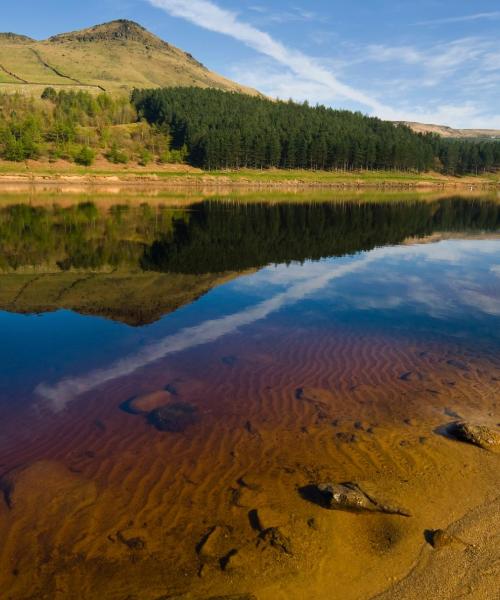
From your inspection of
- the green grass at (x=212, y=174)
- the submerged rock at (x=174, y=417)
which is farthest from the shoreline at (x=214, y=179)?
the submerged rock at (x=174, y=417)

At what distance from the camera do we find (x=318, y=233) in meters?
52.5

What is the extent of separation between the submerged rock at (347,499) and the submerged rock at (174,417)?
411 cm

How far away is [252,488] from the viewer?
10.1 metres

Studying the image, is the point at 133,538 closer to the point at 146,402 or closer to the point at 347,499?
the point at 347,499

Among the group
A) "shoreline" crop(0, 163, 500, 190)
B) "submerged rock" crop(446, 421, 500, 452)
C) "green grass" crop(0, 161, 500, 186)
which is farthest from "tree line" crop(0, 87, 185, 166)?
"submerged rock" crop(446, 421, 500, 452)

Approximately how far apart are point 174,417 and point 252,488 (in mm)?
3725

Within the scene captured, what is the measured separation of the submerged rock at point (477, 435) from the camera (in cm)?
1170

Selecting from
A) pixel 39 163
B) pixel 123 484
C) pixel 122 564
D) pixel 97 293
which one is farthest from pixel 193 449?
pixel 39 163

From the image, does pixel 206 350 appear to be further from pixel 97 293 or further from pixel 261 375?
pixel 97 293

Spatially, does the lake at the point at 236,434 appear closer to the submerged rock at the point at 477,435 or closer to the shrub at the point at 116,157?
the submerged rock at the point at 477,435

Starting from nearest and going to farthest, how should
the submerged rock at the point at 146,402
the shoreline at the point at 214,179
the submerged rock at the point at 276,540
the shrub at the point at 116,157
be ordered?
1. the submerged rock at the point at 276,540
2. the submerged rock at the point at 146,402
3. the shoreline at the point at 214,179
4. the shrub at the point at 116,157

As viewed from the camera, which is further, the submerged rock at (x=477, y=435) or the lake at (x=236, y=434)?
the submerged rock at (x=477, y=435)

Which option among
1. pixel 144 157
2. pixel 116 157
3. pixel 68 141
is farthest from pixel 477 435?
pixel 68 141

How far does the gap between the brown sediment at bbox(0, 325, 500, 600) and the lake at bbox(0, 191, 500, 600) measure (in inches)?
1.5
